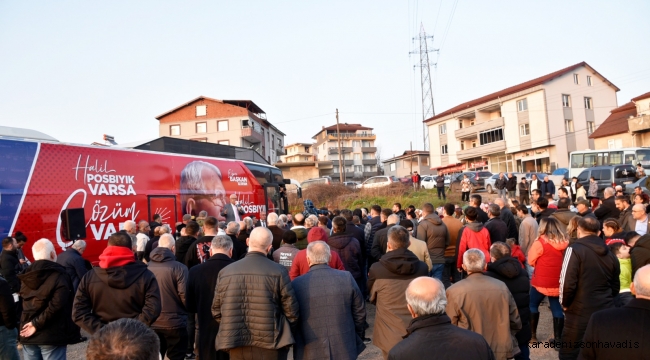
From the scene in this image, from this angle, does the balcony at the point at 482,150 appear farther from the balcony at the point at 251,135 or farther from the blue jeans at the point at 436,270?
the blue jeans at the point at 436,270


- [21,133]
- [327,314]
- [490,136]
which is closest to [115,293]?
[327,314]

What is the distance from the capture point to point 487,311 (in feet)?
13.5

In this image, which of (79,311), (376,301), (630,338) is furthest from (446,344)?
(79,311)

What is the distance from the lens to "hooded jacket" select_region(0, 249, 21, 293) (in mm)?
6906

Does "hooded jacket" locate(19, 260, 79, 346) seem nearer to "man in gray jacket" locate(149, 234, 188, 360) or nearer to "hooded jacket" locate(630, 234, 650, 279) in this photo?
"man in gray jacket" locate(149, 234, 188, 360)

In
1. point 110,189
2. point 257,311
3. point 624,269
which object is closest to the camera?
point 257,311

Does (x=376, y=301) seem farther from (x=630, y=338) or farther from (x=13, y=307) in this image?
(x=13, y=307)

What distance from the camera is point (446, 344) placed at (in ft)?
8.84

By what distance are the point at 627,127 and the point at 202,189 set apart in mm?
39056

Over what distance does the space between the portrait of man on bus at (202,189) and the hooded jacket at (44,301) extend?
29.7 feet

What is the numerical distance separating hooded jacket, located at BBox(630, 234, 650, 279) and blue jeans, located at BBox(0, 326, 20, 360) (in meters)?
7.23

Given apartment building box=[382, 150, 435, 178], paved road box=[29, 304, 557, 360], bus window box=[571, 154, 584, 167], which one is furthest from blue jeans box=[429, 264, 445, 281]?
apartment building box=[382, 150, 435, 178]

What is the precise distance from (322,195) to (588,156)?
17375 millimetres

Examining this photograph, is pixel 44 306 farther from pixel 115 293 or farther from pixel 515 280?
pixel 515 280
